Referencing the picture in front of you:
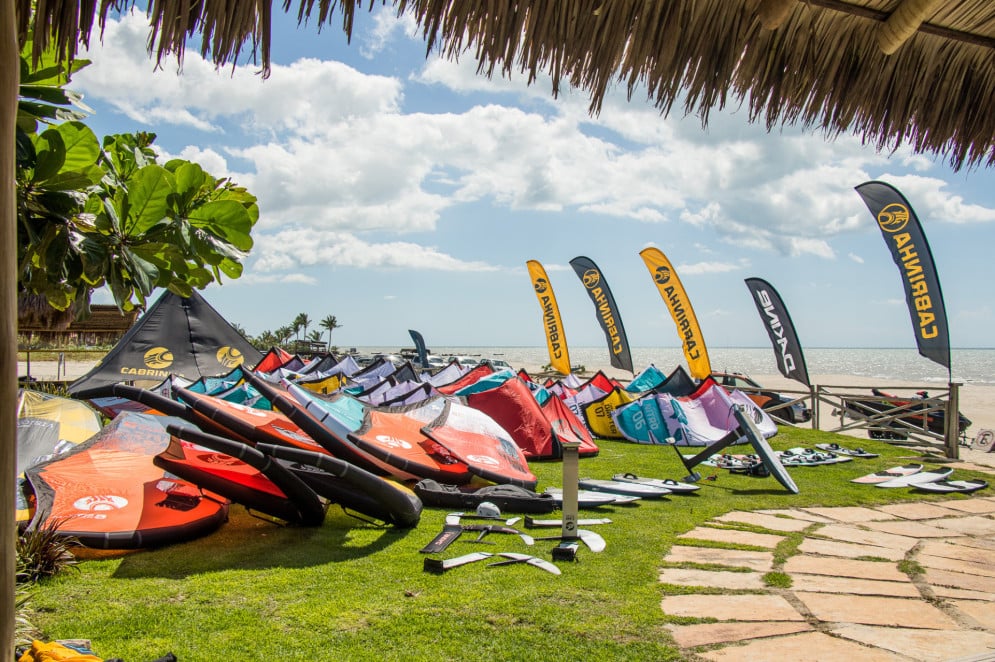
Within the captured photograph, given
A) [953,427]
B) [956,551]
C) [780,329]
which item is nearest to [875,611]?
[956,551]

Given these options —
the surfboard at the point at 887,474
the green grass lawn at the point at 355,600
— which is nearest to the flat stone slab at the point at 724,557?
the green grass lawn at the point at 355,600

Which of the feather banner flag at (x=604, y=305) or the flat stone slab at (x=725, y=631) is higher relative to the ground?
the feather banner flag at (x=604, y=305)

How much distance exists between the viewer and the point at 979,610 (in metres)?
4.19

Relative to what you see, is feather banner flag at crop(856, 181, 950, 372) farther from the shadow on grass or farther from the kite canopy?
the kite canopy

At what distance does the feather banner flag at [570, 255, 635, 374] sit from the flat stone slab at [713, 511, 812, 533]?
15.9 meters

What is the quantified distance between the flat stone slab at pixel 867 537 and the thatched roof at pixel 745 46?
4.31 m

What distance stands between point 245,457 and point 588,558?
2.73 metres

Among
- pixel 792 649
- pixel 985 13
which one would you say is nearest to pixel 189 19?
pixel 985 13

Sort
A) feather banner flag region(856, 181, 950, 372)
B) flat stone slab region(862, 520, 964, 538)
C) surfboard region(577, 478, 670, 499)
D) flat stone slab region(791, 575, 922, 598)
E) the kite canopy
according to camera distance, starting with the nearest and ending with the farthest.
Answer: flat stone slab region(791, 575, 922, 598)
flat stone slab region(862, 520, 964, 538)
surfboard region(577, 478, 670, 499)
feather banner flag region(856, 181, 950, 372)
the kite canopy

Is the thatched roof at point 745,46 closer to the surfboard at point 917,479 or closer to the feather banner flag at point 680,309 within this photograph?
the surfboard at point 917,479

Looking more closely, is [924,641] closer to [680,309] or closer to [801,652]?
[801,652]

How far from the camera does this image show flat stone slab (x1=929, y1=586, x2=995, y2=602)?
4444mm

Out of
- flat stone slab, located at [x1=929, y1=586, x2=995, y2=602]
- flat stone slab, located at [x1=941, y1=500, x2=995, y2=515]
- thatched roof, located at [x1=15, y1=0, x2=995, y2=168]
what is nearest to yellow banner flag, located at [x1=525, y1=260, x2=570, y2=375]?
flat stone slab, located at [x1=941, y1=500, x2=995, y2=515]

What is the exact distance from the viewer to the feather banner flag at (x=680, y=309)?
63.6ft
